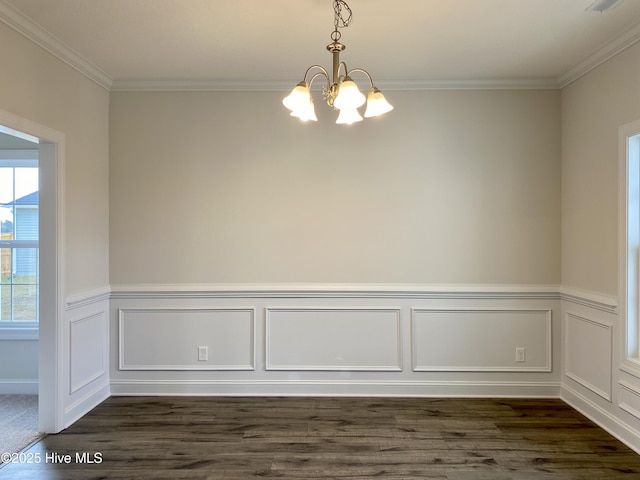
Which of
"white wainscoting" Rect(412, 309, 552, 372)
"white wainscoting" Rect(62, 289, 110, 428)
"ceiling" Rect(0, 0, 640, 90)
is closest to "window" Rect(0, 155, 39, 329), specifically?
"white wainscoting" Rect(62, 289, 110, 428)

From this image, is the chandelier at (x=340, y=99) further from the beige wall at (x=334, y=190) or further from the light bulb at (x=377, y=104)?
the beige wall at (x=334, y=190)

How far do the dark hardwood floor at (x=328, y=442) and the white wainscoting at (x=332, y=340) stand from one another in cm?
14

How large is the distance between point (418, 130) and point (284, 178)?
121 cm

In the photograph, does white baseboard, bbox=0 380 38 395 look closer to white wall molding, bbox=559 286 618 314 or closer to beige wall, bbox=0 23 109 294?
beige wall, bbox=0 23 109 294

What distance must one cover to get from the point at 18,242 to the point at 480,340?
13.7ft

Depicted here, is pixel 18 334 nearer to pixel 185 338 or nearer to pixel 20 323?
pixel 20 323

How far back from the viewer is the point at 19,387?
3.65m

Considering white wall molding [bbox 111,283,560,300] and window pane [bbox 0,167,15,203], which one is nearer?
white wall molding [bbox 111,283,560,300]

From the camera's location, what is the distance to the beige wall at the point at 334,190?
3.54 metres

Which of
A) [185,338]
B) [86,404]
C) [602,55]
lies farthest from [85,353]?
[602,55]

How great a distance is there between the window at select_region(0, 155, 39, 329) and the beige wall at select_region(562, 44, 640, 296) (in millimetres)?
4601

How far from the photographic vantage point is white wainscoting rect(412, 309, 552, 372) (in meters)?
3.54

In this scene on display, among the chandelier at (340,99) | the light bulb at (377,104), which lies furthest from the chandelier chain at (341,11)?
the light bulb at (377,104)

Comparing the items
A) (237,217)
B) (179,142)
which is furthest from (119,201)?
(237,217)
